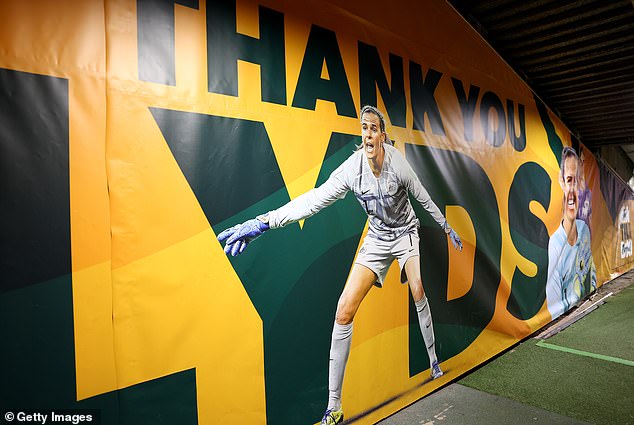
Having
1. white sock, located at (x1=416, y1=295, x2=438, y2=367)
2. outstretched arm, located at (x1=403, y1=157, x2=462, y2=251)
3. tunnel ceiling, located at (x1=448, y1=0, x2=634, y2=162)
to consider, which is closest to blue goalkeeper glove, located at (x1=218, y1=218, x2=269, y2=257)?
outstretched arm, located at (x1=403, y1=157, x2=462, y2=251)

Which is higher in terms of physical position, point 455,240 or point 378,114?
point 378,114

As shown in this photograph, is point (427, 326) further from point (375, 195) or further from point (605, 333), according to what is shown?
point (605, 333)

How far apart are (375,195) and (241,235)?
90 cm

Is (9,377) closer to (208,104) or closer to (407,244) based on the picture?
(208,104)

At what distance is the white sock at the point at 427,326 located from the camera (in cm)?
254

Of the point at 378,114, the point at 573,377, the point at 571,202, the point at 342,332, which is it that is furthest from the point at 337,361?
the point at 571,202

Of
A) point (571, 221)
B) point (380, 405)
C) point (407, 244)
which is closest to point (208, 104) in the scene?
point (407, 244)

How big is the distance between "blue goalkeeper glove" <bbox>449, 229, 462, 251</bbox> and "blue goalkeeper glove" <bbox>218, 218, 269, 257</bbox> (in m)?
1.63

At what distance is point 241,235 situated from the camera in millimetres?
1719

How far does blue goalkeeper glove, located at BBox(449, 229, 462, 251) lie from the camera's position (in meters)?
2.81

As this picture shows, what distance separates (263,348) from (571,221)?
179 inches

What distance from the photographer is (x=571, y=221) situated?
468 centimetres

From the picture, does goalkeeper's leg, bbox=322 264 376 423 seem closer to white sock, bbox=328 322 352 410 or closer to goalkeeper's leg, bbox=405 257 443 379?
white sock, bbox=328 322 352 410

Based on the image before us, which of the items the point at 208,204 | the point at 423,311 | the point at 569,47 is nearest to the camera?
the point at 208,204
